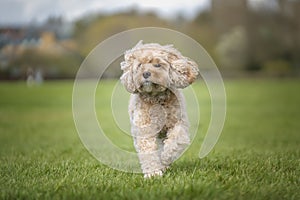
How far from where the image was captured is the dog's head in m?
4.69

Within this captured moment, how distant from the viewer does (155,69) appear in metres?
4.69

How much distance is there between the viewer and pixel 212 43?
38062mm

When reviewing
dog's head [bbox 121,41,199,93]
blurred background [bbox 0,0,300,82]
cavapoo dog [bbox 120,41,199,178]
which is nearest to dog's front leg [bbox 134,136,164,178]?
cavapoo dog [bbox 120,41,199,178]

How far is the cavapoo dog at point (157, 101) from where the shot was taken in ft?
15.5

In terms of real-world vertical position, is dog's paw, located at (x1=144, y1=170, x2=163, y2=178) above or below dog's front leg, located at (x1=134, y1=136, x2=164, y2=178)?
below

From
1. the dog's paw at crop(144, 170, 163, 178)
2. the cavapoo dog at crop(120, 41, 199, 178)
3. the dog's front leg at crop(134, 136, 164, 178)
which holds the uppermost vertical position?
the cavapoo dog at crop(120, 41, 199, 178)

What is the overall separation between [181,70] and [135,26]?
31569 millimetres

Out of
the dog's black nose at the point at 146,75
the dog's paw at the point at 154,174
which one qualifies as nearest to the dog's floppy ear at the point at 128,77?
the dog's black nose at the point at 146,75

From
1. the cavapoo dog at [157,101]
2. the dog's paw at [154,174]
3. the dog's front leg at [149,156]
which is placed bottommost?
the dog's paw at [154,174]

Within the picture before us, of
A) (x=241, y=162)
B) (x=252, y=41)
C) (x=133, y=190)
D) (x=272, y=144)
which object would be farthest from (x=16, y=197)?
(x=252, y=41)

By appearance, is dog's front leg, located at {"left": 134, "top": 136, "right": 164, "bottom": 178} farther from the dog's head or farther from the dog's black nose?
the dog's black nose

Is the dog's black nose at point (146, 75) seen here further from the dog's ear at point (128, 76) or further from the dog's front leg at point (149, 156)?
the dog's front leg at point (149, 156)

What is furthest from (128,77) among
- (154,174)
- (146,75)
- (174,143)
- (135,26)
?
(135,26)

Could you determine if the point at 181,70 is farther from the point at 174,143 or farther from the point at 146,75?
the point at 174,143
